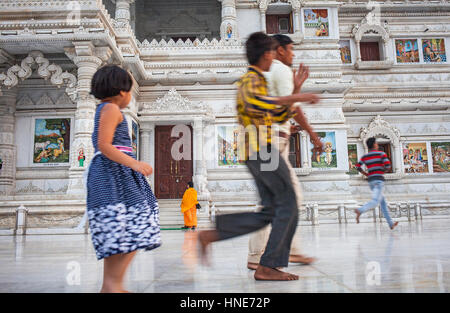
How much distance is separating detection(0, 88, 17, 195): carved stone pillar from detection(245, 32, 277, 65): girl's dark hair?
37.2ft

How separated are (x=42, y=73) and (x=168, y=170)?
216 inches

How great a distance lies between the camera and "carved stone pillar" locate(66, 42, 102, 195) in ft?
30.2

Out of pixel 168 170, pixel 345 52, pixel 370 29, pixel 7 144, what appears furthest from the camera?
pixel 345 52

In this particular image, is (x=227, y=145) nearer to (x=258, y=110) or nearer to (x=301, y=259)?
(x=301, y=259)

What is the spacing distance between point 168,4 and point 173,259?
1609cm

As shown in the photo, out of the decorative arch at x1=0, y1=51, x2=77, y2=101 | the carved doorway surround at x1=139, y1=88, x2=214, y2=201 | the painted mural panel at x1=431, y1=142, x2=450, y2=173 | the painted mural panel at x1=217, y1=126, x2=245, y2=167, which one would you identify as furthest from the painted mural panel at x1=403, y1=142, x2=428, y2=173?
the decorative arch at x1=0, y1=51, x2=77, y2=101

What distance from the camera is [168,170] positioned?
45.6ft

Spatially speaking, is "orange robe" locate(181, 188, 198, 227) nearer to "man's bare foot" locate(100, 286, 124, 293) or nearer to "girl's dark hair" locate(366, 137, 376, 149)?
"girl's dark hair" locate(366, 137, 376, 149)

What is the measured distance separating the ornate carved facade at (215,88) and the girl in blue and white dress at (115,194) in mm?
7474

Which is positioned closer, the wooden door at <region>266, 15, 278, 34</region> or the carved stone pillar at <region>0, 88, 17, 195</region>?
the carved stone pillar at <region>0, 88, 17, 195</region>

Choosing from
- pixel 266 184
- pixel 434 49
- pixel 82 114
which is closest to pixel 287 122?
pixel 266 184

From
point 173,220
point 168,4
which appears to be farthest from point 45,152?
point 168,4

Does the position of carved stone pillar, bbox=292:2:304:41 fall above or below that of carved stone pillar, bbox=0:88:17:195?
above

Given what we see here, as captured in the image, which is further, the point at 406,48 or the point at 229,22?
the point at 406,48
